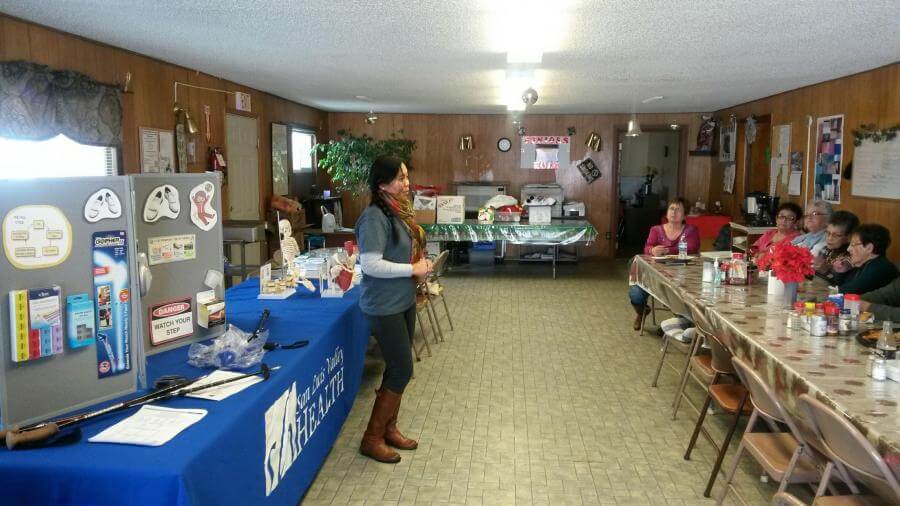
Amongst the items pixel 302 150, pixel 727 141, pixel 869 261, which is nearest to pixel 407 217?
pixel 869 261

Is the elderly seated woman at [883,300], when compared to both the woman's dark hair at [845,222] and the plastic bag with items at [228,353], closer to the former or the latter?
the woman's dark hair at [845,222]

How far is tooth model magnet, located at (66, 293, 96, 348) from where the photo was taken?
6.64ft

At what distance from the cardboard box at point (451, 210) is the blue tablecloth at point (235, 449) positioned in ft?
16.2

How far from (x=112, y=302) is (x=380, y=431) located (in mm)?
1546

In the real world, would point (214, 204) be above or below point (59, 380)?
above

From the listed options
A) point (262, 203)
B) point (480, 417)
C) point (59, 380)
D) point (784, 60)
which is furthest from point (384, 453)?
point (262, 203)

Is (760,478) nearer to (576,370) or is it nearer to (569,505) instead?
(569,505)

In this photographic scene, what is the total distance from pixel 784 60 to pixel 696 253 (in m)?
1.71

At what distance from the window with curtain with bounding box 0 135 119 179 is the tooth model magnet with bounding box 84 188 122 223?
222cm

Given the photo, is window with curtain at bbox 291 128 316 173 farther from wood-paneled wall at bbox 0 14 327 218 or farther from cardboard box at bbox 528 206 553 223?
cardboard box at bbox 528 206 553 223

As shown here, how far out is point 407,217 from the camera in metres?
3.13

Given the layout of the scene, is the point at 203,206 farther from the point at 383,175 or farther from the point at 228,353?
the point at 383,175

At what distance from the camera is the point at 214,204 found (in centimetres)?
284

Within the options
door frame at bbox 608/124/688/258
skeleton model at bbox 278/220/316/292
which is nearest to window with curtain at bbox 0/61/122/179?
skeleton model at bbox 278/220/316/292
